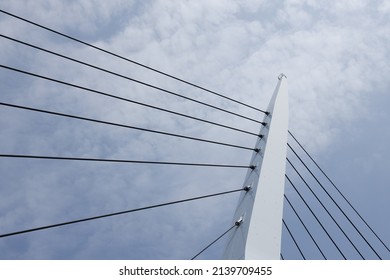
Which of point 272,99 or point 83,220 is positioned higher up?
point 272,99

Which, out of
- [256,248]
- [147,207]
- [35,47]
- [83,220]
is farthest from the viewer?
[35,47]

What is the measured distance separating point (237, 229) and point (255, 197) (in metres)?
0.76

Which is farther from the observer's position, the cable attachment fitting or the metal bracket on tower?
the cable attachment fitting

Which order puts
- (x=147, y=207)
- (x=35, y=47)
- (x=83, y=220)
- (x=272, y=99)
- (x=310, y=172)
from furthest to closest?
(x=310, y=172) < (x=272, y=99) < (x=35, y=47) < (x=147, y=207) < (x=83, y=220)

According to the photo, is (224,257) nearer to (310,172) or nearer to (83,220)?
(83,220)

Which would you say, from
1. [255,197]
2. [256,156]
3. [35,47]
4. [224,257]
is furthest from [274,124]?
[35,47]

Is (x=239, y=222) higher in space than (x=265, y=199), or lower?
lower

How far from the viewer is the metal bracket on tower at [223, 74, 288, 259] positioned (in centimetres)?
779

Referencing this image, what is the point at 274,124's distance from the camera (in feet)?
34.4

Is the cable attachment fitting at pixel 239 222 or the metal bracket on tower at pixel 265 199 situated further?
the cable attachment fitting at pixel 239 222

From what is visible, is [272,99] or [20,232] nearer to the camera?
[20,232]

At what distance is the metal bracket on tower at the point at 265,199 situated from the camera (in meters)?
7.79

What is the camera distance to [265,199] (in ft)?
28.1
